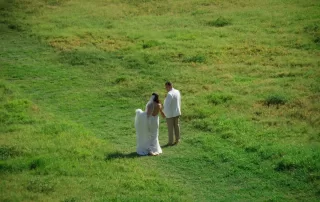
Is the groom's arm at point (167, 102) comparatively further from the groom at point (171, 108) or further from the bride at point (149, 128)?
the bride at point (149, 128)

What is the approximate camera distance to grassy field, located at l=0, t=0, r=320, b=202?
1583 centimetres

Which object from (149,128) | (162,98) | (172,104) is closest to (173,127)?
(172,104)

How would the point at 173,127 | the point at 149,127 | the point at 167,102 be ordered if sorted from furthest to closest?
the point at 173,127, the point at 167,102, the point at 149,127

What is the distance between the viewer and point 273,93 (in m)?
Result: 23.4

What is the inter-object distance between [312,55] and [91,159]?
1636cm

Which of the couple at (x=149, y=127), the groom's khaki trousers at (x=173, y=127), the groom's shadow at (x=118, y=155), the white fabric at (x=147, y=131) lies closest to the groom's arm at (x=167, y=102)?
the couple at (x=149, y=127)

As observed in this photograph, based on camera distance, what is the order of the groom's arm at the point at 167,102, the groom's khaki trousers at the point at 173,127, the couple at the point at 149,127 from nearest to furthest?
the couple at the point at 149,127 → the groom's arm at the point at 167,102 → the groom's khaki trousers at the point at 173,127

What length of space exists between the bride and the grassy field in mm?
387

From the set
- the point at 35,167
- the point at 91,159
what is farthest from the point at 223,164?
the point at 35,167

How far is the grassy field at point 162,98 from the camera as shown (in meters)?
15.8

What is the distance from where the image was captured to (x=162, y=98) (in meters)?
23.9

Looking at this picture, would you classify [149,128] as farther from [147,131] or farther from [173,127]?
[173,127]

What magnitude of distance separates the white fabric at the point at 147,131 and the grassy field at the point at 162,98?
1.29ft

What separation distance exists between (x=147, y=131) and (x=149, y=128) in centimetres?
12
